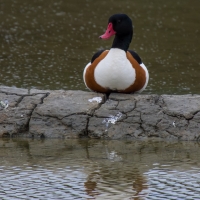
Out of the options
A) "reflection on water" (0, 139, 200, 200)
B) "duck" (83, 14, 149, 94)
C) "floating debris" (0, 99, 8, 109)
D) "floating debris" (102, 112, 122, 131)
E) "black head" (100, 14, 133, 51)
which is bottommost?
"reflection on water" (0, 139, 200, 200)

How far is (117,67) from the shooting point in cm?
743

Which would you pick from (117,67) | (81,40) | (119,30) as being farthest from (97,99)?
(81,40)

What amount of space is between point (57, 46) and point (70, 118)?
5426 millimetres

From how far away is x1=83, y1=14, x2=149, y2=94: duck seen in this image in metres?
7.45

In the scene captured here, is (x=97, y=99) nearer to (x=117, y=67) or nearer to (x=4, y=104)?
(x=117, y=67)

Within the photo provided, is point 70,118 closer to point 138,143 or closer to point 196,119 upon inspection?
point 138,143

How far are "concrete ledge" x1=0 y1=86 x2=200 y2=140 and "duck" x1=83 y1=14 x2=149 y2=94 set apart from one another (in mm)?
167

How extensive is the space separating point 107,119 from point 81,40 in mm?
5977

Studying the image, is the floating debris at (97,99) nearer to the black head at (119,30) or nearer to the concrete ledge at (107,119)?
the concrete ledge at (107,119)

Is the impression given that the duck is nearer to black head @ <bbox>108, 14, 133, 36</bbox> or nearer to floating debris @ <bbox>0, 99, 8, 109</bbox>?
black head @ <bbox>108, 14, 133, 36</bbox>

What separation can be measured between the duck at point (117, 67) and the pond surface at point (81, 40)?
2.04m

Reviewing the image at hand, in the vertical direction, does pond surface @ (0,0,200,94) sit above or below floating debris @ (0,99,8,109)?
above

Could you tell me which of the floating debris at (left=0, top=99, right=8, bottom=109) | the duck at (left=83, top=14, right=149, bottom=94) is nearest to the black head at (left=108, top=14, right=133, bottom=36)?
the duck at (left=83, top=14, right=149, bottom=94)

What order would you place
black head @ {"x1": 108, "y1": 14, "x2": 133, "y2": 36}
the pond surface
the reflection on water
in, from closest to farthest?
1. the reflection on water
2. black head @ {"x1": 108, "y1": 14, "x2": 133, "y2": 36}
3. the pond surface
